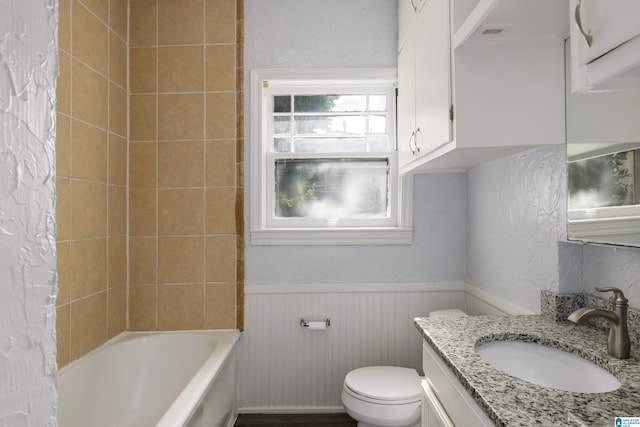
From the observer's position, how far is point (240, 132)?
220cm

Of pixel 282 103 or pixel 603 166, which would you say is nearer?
pixel 603 166

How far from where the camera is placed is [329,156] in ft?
7.61

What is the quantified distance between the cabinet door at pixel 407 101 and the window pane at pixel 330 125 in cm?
34

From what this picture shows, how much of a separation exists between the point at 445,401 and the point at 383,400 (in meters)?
0.56

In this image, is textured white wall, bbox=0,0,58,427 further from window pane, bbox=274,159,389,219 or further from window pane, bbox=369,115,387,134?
window pane, bbox=369,115,387,134

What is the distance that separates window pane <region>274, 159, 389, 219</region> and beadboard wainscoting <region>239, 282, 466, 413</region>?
48 centimetres

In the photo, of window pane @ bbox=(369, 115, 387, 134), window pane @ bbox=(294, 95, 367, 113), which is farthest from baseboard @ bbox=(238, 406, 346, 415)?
window pane @ bbox=(294, 95, 367, 113)

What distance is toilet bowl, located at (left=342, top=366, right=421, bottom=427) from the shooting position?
1.63 meters

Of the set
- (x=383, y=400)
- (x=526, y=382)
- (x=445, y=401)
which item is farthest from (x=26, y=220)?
(x=383, y=400)

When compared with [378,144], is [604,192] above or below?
below

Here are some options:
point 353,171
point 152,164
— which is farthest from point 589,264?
point 152,164

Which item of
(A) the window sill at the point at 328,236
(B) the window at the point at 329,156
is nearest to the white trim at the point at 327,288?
(A) the window sill at the point at 328,236

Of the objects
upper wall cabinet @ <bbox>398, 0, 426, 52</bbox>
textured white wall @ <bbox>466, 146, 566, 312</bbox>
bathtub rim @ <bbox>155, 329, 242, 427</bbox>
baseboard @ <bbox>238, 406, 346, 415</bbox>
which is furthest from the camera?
baseboard @ <bbox>238, 406, 346, 415</bbox>

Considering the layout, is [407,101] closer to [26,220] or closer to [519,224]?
[519,224]
